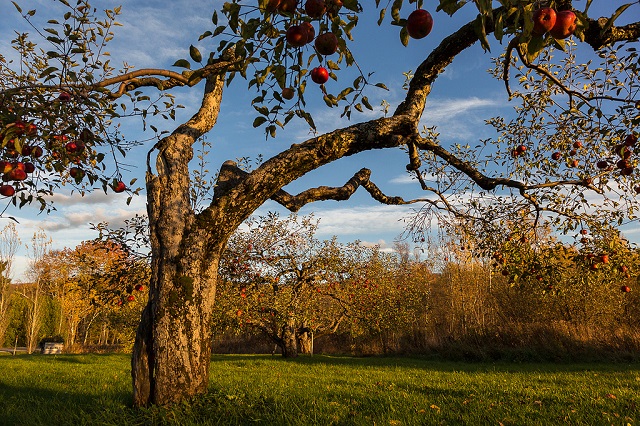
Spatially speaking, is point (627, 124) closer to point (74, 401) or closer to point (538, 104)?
point (538, 104)

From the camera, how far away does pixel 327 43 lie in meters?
2.54

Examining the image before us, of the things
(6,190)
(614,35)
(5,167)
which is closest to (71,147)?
(6,190)

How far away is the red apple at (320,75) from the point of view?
3.15 m

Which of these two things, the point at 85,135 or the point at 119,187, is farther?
the point at 119,187

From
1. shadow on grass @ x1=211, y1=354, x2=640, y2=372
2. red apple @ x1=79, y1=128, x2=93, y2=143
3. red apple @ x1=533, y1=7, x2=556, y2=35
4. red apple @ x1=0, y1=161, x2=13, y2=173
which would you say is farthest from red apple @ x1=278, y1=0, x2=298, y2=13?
shadow on grass @ x1=211, y1=354, x2=640, y2=372

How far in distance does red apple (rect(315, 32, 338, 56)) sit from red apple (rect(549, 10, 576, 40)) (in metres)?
1.21

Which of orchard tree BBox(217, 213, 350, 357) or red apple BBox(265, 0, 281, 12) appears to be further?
orchard tree BBox(217, 213, 350, 357)

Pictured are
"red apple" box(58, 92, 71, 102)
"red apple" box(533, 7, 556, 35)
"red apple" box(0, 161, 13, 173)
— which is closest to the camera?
"red apple" box(533, 7, 556, 35)

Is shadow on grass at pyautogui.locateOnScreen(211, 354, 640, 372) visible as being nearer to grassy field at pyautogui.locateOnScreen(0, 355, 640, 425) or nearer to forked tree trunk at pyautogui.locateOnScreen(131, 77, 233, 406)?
grassy field at pyautogui.locateOnScreen(0, 355, 640, 425)

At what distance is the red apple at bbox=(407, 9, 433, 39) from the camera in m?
2.28

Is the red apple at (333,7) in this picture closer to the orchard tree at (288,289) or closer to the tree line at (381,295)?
the tree line at (381,295)

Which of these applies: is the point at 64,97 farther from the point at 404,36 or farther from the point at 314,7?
the point at 404,36

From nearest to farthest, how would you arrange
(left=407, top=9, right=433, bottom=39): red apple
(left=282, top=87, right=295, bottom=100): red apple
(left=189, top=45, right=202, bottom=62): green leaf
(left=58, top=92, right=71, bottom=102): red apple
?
(left=407, top=9, right=433, bottom=39): red apple < (left=189, top=45, right=202, bottom=62): green leaf < (left=282, top=87, right=295, bottom=100): red apple < (left=58, top=92, right=71, bottom=102): red apple

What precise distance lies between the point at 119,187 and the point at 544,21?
5.56 meters
